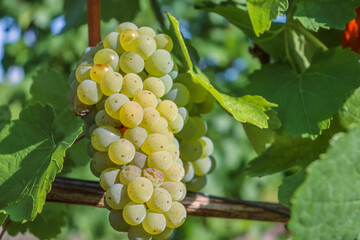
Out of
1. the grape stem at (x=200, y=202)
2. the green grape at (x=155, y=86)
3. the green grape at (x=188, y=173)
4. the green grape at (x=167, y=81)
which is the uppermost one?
the green grape at (x=155, y=86)

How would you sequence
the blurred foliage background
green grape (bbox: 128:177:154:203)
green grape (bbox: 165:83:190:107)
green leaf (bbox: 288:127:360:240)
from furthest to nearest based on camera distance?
the blurred foliage background < green grape (bbox: 165:83:190:107) < green grape (bbox: 128:177:154:203) < green leaf (bbox: 288:127:360:240)

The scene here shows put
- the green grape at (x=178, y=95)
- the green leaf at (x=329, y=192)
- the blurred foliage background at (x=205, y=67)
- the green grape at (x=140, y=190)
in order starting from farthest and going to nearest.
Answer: the blurred foliage background at (x=205, y=67) → the green grape at (x=178, y=95) → the green grape at (x=140, y=190) → the green leaf at (x=329, y=192)

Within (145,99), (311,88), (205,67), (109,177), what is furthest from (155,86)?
(205,67)

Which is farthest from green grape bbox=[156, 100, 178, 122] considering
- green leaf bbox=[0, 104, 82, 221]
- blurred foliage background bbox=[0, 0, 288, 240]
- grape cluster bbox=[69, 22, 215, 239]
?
blurred foliage background bbox=[0, 0, 288, 240]

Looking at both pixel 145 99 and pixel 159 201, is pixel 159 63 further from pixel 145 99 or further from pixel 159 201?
pixel 159 201

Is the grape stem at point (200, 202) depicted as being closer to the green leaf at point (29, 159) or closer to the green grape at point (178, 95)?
the green leaf at point (29, 159)

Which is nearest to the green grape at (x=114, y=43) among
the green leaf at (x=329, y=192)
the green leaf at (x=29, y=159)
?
the green leaf at (x=29, y=159)

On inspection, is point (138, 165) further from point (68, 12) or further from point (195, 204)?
point (68, 12)

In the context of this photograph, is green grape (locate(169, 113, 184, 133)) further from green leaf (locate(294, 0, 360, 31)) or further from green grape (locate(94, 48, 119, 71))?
green leaf (locate(294, 0, 360, 31))
